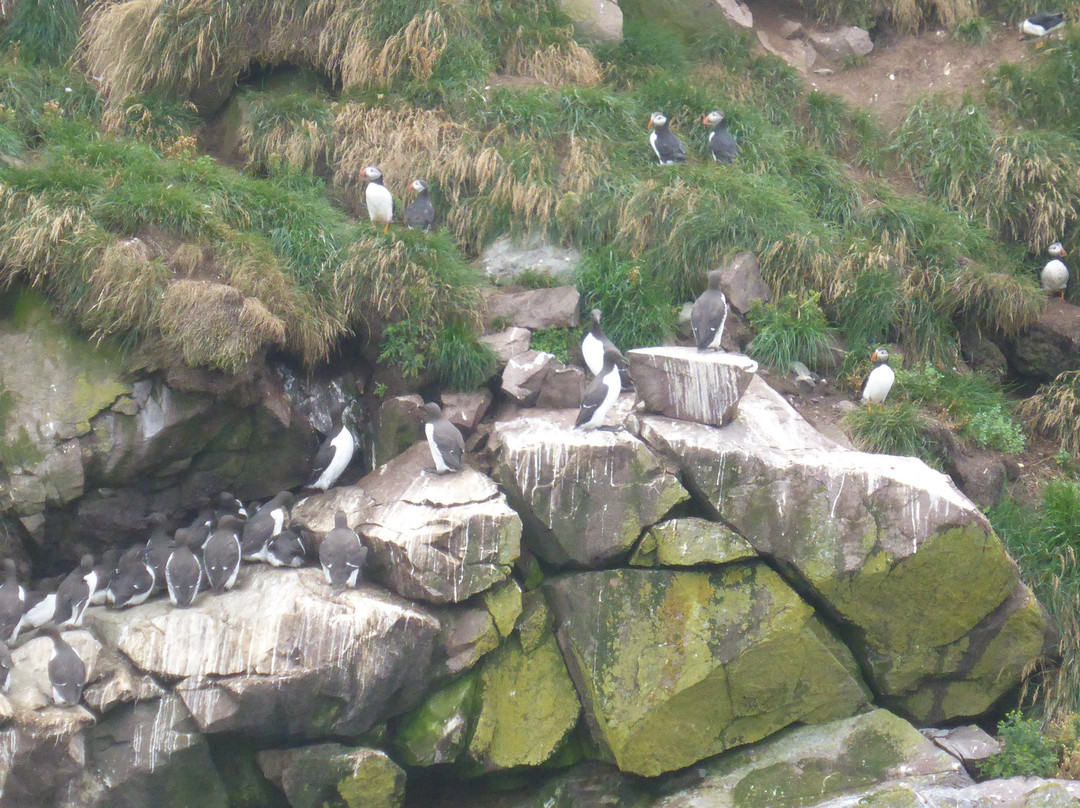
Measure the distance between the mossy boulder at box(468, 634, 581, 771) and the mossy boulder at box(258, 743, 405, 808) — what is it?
1.97ft

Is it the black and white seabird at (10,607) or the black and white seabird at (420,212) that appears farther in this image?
the black and white seabird at (420,212)

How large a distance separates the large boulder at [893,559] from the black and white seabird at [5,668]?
13.6 ft

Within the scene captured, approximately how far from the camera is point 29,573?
752 cm

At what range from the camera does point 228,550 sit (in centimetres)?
701

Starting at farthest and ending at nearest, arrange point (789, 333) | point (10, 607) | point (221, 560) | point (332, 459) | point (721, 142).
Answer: point (721, 142) → point (789, 333) → point (332, 459) → point (221, 560) → point (10, 607)

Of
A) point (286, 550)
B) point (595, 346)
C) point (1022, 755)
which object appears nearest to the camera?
point (1022, 755)

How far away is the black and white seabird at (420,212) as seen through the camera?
9.43 m

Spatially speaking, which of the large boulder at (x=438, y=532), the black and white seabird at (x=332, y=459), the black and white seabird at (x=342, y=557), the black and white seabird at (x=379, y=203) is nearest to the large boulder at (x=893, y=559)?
the large boulder at (x=438, y=532)

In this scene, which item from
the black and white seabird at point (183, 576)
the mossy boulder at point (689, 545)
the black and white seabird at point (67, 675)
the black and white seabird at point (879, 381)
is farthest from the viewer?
the black and white seabird at point (879, 381)

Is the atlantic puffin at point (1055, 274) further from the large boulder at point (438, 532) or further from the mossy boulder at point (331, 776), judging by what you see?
the mossy boulder at point (331, 776)

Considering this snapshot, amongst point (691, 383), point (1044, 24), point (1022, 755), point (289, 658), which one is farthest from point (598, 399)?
point (1044, 24)

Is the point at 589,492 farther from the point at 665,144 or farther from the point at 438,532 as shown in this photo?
the point at 665,144

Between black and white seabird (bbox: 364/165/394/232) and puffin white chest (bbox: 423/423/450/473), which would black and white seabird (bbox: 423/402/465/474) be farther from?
black and white seabird (bbox: 364/165/394/232)

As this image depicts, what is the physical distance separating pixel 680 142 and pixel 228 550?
5.92 metres
